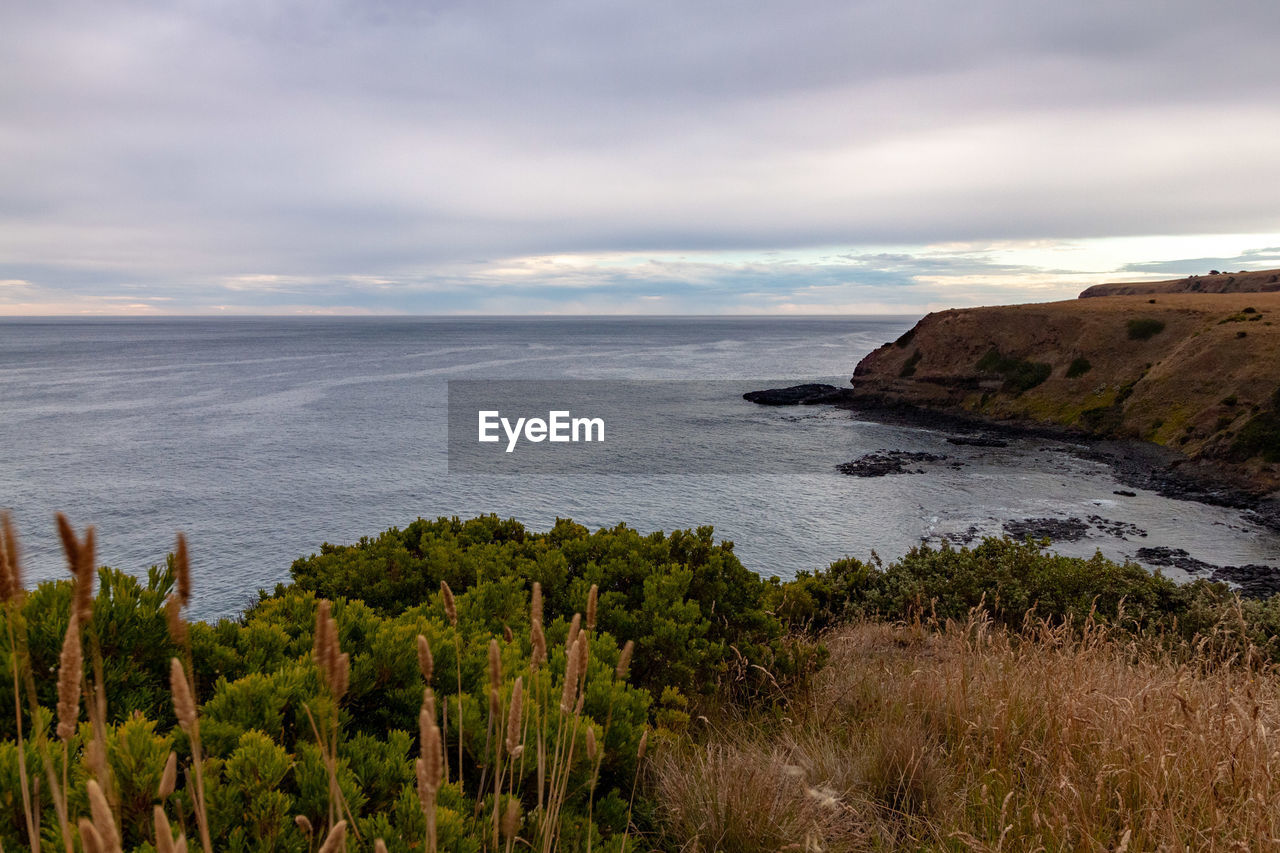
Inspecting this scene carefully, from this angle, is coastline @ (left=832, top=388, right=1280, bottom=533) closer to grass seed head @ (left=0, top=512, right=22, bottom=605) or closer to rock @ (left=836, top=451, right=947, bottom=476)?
rock @ (left=836, top=451, right=947, bottom=476)

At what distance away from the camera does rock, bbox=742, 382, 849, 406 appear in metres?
91.1

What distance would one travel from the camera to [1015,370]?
246 ft

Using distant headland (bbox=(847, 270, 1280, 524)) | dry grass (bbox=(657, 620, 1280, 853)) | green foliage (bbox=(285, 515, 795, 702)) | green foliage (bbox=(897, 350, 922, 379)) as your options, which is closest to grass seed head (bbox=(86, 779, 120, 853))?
dry grass (bbox=(657, 620, 1280, 853))

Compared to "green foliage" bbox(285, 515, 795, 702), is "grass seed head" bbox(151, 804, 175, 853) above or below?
above

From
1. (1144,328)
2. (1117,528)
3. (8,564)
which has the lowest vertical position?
(1117,528)

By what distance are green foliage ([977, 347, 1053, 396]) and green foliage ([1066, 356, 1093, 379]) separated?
1.90m

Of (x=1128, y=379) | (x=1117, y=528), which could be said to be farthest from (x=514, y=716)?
(x=1128, y=379)

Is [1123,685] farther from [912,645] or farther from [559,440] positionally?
[559,440]

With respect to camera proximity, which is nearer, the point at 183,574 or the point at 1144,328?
the point at 183,574

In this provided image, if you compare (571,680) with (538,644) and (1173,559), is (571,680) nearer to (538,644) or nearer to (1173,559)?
(538,644)

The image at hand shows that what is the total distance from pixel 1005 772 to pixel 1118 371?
74.9 m

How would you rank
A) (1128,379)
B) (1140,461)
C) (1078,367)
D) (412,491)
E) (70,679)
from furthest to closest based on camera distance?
(1078,367)
(1128,379)
(1140,461)
(412,491)
(70,679)

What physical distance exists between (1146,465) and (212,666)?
60.1 meters

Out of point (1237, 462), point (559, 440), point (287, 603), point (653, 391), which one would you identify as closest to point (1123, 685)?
point (287, 603)
